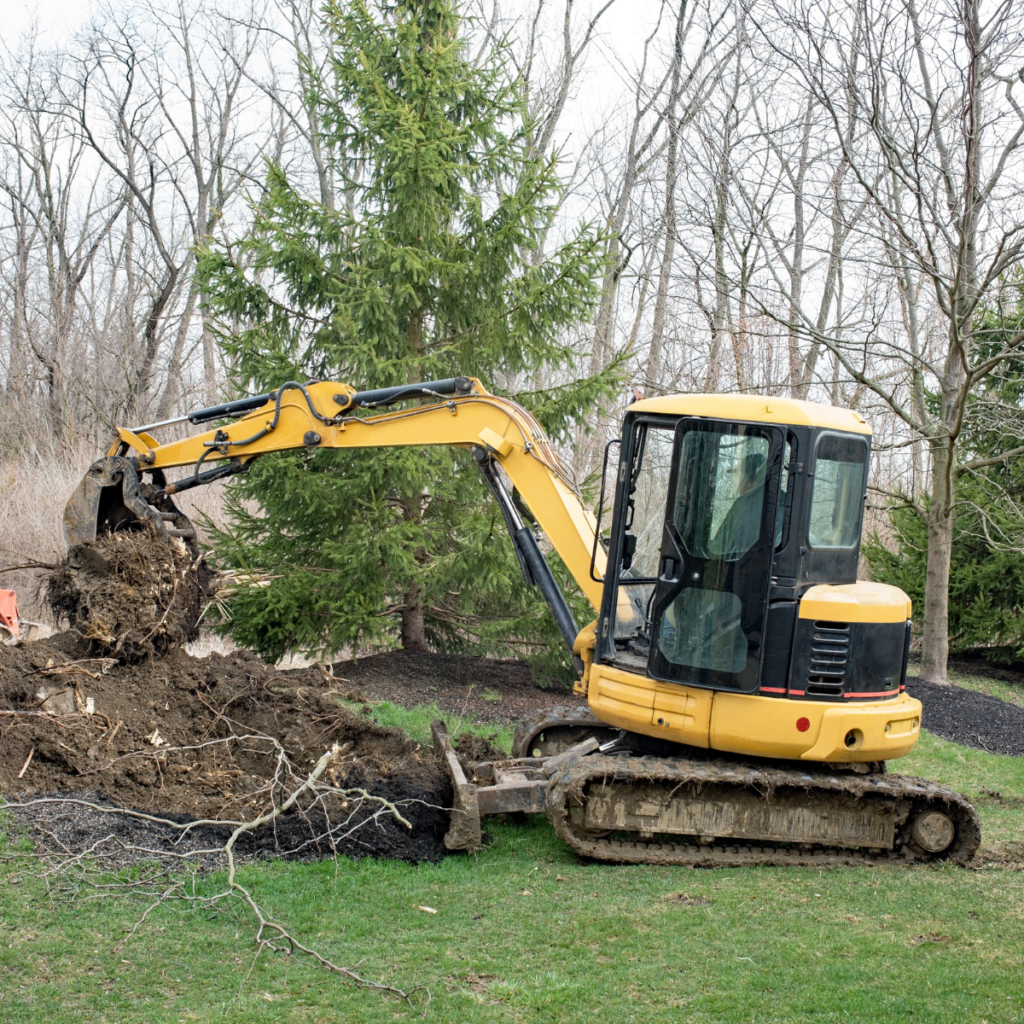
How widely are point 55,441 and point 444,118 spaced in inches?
608

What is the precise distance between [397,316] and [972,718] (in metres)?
7.74

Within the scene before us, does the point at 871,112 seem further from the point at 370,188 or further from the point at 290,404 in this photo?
the point at 290,404

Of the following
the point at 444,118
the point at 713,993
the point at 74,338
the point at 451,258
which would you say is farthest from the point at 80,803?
the point at 74,338

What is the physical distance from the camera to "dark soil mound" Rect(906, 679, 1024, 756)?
9.92 m

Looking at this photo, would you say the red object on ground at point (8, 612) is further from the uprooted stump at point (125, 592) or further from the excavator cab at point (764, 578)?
the excavator cab at point (764, 578)

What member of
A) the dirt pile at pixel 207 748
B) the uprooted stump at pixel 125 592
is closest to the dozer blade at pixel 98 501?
the uprooted stump at pixel 125 592

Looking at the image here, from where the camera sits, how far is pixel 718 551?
5.70 meters

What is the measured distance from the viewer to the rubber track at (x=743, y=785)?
578cm

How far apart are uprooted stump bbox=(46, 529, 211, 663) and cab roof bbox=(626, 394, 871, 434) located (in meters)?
4.15

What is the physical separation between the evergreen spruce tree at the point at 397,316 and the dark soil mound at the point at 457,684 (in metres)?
0.37

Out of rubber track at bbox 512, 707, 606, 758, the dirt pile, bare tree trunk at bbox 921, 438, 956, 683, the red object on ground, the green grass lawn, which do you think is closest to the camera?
the green grass lawn

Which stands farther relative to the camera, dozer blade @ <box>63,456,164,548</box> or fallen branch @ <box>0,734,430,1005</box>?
dozer blade @ <box>63,456,164,548</box>

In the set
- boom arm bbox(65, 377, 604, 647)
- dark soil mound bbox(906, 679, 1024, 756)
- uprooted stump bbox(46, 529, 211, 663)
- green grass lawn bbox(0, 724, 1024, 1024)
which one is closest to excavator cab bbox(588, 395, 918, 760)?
boom arm bbox(65, 377, 604, 647)

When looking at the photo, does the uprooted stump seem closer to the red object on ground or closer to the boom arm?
the boom arm
